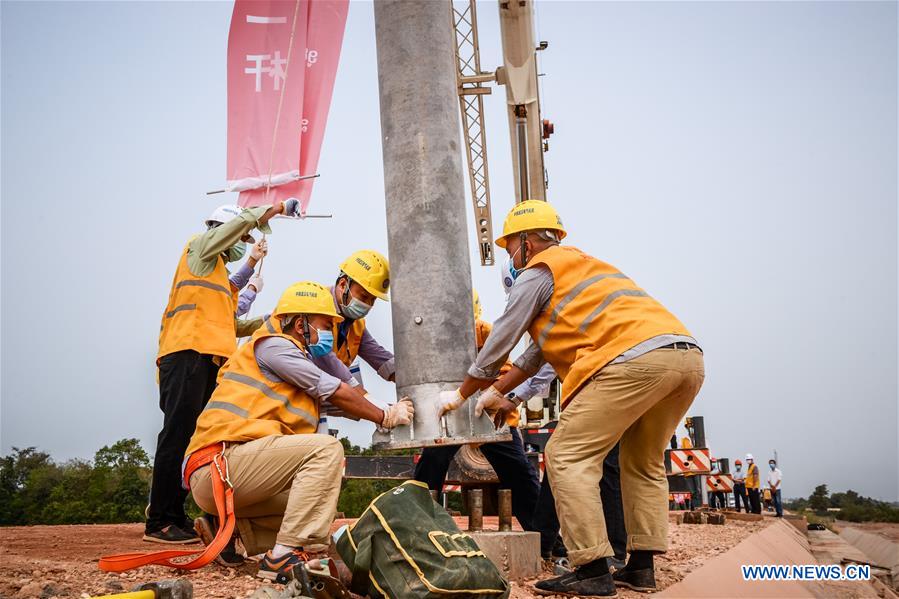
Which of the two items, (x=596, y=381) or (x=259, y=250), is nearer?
(x=596, y=381)

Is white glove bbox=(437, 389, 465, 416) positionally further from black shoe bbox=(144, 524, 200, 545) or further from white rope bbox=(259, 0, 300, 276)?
white rope bbox=(259, 0, 300, 276)

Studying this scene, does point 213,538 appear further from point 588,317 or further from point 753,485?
point 753,485

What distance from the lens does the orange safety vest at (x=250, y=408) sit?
12.3 feet

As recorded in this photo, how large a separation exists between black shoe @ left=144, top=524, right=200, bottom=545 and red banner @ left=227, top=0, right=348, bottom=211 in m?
2.72

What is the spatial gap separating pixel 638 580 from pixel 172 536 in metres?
2.85

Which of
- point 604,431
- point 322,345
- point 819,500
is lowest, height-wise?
point 819,500

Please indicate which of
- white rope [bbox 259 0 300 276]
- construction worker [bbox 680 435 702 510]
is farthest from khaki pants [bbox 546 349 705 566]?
construction worker [bbox 680 435 702 510]

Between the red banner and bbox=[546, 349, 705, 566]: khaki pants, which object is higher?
the red banner

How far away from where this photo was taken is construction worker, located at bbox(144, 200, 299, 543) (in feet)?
15.3

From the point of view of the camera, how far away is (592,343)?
364 centimetres

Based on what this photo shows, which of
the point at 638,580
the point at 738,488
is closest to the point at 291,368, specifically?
the point at 638,580

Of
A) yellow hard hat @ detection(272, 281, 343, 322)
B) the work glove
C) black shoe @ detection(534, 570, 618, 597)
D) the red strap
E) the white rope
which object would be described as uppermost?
the white rope

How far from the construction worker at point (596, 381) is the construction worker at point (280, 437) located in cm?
77

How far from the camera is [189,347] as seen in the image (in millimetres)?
4816
